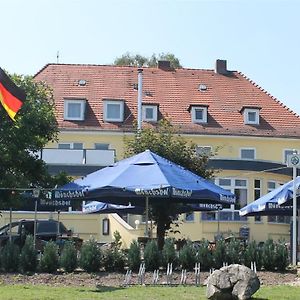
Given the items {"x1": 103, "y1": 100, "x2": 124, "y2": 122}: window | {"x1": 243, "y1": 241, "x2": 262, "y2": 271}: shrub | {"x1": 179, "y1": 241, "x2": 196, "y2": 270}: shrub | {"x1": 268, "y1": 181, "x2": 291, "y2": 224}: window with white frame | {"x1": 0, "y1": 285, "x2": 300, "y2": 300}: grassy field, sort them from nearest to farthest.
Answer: {"x1": 0, "y1": 285, "x2": 300, "y2": 300}: grassy field < {"x1": 179, "y1": 241, "x2": 196, "y2": 270}: shrub < {"x1": 243, "y1": 241, "x2": 262, "y2": 271}: shrub < {"x1": 268, "y1": 181, "x2": 291, "y2": 224}: window with white frame < {"x1": 103, "y1": 100, "x2": 124, "y2": 122}: window

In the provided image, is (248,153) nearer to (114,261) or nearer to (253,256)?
(253,256)

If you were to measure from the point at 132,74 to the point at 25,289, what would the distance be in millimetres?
37733

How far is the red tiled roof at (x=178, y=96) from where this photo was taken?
1848 inches

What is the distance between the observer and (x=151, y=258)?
1739 cm

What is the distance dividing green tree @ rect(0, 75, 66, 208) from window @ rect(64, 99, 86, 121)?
65.7 feet

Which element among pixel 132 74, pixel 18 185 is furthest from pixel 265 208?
pixel 132 74

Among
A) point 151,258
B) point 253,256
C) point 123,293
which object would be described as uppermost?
point 253,256

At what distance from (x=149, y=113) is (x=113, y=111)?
2.19m

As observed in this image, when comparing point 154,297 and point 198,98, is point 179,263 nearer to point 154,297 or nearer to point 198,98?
point 154,297

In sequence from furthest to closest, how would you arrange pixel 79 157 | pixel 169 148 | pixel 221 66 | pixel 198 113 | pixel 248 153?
pixel 221 66 → pixel 198 113 → pixel 248 153 → pixel 79 157 → pixel 169 148

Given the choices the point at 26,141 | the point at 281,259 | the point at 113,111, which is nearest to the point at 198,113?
the point at 113,111

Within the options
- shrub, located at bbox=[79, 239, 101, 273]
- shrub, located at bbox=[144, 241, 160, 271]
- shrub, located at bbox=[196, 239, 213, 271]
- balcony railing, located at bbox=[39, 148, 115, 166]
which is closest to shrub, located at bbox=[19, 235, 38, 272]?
shrub, located at bbox=[79, 239, 101, 273]

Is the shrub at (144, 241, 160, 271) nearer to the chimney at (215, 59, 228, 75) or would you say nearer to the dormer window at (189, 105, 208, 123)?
the dormer window at (189, 105, 208, 123)

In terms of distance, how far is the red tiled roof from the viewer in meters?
46.9
